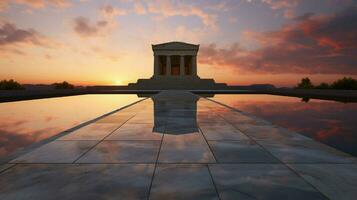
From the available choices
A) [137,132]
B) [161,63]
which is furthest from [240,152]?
[161,63]

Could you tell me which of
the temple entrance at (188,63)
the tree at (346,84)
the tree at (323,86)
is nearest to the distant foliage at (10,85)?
the temple entrance at (188,63)

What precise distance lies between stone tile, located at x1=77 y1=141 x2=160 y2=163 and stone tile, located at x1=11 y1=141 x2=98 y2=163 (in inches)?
10.0

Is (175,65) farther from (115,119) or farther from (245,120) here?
(245,120)

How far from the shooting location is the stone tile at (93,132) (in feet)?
23.7

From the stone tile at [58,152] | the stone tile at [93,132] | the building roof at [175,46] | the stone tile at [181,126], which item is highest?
the building roof at [175,46]

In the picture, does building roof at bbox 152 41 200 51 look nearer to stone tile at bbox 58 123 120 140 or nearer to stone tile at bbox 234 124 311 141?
stone tile at bbox 58 123 120 140

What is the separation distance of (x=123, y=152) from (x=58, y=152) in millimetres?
1482

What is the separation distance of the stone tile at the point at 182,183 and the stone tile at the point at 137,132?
2580mm

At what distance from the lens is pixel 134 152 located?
5684mm

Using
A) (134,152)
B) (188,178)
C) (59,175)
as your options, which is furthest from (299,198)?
(59,175)

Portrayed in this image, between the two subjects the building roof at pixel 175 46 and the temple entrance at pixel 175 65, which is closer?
the building roof at pixel 175 46

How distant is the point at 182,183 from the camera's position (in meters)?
3.97

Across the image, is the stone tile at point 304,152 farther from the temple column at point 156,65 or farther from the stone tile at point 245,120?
the temple column at point 156,65

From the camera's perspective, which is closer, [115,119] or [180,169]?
[180,169]
